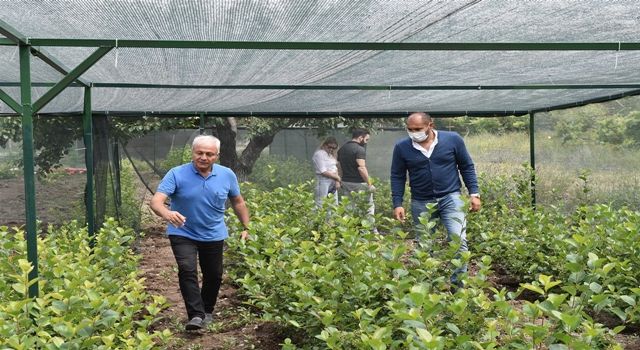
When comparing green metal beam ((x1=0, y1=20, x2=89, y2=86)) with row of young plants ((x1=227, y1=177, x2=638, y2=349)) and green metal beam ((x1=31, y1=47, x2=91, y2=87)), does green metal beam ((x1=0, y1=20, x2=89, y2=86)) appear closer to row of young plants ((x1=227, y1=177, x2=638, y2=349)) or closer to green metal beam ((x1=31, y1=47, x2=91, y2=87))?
green metal beam ((x1=31, y1=47, x2=91, y2=87))

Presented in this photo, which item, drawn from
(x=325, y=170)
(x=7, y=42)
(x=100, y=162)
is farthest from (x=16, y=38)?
(x=325, y=170)

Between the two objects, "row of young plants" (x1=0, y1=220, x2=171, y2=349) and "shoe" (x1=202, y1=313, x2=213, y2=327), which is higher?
"row of young plants" (x1=0, y1=220, x2=171, y2=349)

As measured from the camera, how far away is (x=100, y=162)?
912cm

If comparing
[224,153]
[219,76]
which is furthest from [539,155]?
[219,76]

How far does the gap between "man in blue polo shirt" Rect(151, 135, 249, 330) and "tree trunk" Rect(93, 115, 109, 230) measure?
3.87 metres

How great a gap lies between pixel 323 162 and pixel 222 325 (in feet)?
16.0

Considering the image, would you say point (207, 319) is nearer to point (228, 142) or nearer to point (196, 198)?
point (196, 198)

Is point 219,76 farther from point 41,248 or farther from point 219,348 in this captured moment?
point 219,348

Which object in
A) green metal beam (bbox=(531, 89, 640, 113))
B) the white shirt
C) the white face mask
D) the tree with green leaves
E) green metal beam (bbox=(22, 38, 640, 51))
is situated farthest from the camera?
the tree with green leaves

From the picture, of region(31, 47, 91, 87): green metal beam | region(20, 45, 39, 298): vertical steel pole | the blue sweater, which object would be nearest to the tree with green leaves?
region(31, 47, 91, 87): green metal beam

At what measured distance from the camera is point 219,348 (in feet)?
16.3

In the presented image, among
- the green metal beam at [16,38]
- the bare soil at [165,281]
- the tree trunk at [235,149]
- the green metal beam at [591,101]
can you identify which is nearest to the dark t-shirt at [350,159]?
the tree trunk at [235,149]

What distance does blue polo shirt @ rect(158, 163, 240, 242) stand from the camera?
5.11 m

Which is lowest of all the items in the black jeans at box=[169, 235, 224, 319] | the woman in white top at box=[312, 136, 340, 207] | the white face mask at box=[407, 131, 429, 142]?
the black jeans at box=[169, 235, 224, 319]
